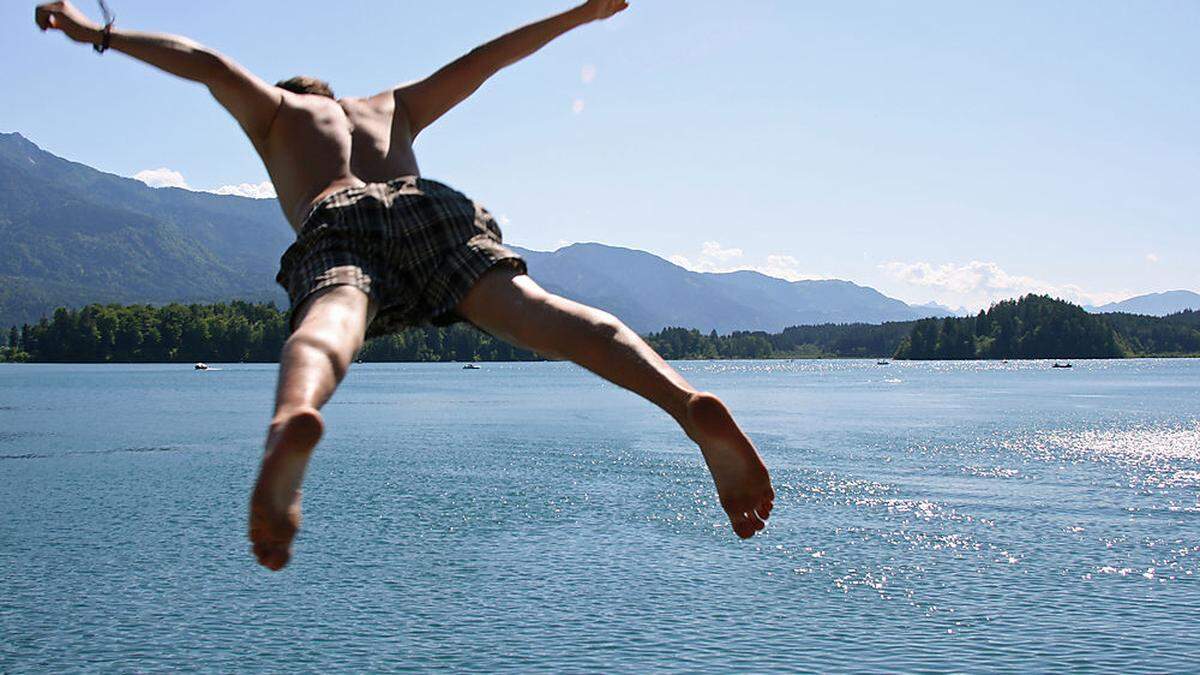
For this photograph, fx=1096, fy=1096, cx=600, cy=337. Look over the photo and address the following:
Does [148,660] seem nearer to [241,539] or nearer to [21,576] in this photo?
[21,576]

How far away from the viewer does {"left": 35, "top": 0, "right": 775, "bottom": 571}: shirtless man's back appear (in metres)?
2.80

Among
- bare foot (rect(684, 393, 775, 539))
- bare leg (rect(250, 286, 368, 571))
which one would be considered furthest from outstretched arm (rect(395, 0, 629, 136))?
bare foot (rect(684, 393, 775, 539))

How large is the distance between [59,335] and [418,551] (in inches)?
6834

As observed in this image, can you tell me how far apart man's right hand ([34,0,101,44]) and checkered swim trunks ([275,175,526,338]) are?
748mm

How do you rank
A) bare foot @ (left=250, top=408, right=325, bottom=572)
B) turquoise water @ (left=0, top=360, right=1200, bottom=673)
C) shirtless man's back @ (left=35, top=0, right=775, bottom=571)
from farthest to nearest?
1. turquoise water @ (left=0, top=360, right=1200, bottom=673)
2. shirtless man's back @ (left=35, top=0, right=775, bottom=571)
3. bare foot @ (left=250, top=408, right=325, bottom=572)

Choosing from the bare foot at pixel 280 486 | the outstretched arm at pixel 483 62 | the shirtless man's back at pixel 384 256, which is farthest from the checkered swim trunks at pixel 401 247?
the bare foot at pixel 280 486

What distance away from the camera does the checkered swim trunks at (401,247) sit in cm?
293

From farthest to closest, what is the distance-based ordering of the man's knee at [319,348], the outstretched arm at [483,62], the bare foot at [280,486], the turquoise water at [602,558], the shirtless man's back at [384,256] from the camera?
the turquoise water at [602,558] → the outstretched arm at [483,62] → the shirtless man's back at [384,256] → the man's knee at [319,348] → the bare foot at [280,486]

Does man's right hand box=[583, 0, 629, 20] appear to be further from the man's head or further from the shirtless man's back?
the man's head

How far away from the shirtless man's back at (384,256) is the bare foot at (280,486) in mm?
182

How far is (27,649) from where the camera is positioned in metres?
23.2

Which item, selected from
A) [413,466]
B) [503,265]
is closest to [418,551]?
Result: [413,466]

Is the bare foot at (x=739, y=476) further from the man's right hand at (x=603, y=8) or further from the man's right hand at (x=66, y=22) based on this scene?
the man's right hand at (x=66, y=22)

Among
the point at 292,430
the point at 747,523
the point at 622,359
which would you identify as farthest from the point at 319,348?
the point at 747,523
